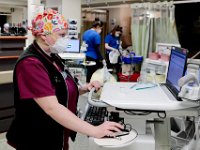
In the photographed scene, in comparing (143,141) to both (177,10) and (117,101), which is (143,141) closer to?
(117,101)

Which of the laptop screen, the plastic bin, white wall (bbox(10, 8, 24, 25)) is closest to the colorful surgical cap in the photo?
the laptop screen

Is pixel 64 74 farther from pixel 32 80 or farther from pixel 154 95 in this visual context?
pixel 154 95

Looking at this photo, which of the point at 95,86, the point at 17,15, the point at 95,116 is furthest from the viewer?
the point at 17,15

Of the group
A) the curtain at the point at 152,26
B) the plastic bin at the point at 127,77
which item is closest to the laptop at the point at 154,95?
the plastic bin at the point at 127,77

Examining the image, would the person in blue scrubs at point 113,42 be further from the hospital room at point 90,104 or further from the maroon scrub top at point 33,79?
the maroon scrub top at point 33,79

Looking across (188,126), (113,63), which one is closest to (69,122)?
(188,126)

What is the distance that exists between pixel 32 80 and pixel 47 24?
0.31m

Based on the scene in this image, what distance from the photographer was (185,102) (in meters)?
1.28

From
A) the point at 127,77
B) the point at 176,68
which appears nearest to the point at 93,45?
the point at 127,77

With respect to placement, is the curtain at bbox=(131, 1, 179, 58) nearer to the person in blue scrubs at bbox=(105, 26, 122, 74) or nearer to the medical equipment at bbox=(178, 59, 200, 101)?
the person in blue scrubs at bbox=(105, 26, 122, 74)

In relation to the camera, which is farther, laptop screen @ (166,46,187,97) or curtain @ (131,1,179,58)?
curtain @ (131,1,179,58)

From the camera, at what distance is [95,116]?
64.4 inches

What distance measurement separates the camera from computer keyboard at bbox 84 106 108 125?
155cm

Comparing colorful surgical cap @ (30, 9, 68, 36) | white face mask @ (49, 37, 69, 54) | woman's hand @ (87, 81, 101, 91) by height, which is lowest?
woman's hand @ (87, 81, 101, 91)
